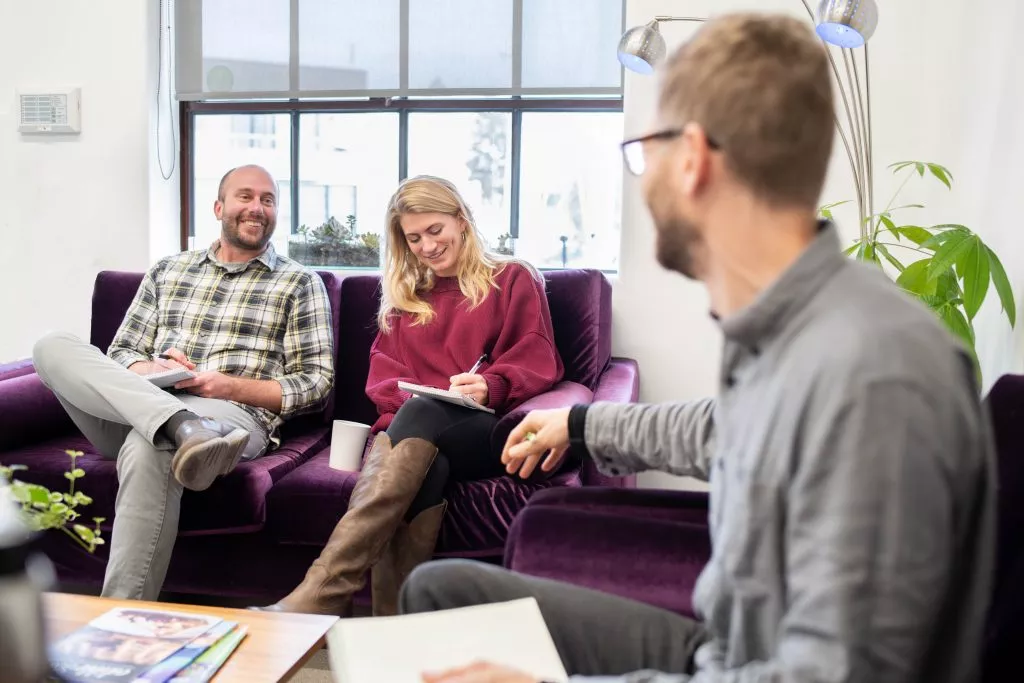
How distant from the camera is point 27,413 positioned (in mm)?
2529

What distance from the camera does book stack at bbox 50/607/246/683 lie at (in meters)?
1.25

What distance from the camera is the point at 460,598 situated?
1.18 m

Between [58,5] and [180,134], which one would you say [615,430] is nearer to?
[180,134]

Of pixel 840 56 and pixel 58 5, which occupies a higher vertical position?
pixel 58 5

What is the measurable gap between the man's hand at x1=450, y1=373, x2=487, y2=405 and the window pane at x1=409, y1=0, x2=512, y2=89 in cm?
134

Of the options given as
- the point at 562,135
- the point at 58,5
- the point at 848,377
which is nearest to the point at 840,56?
the point at 562,135

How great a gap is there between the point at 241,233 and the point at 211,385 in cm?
56

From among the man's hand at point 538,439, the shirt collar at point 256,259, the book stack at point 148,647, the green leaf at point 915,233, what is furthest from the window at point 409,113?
the book stack at point 148,647

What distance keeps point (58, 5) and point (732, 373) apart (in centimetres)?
335

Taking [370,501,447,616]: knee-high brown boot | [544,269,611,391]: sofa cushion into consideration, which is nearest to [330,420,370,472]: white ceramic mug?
[370,501,447,616]: knee-high brown boot

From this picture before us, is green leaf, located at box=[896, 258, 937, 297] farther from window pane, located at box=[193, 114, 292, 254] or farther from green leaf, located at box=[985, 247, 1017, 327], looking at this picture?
window pane, located at box=[193, 114, 292, 254]

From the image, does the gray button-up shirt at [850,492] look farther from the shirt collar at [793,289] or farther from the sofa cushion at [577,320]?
the sofa cushion at [577,320]

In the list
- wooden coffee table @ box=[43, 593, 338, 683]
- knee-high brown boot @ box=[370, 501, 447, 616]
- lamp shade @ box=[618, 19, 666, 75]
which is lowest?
knee-high brown boot @ box=[370, 501, 447, 616]

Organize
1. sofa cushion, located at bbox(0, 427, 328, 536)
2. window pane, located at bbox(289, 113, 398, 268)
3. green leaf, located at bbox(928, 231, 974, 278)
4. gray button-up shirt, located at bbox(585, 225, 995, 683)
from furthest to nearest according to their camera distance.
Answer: window pane, located at bbox(289, 113, 398, 268) → sofa cushion, located at bbox(0, 427, 328, 536) → green leaf, located at bbox(928, 231, 974, 278) → gray button-up shirt, located at bbox(585, 225, 995, 683)
